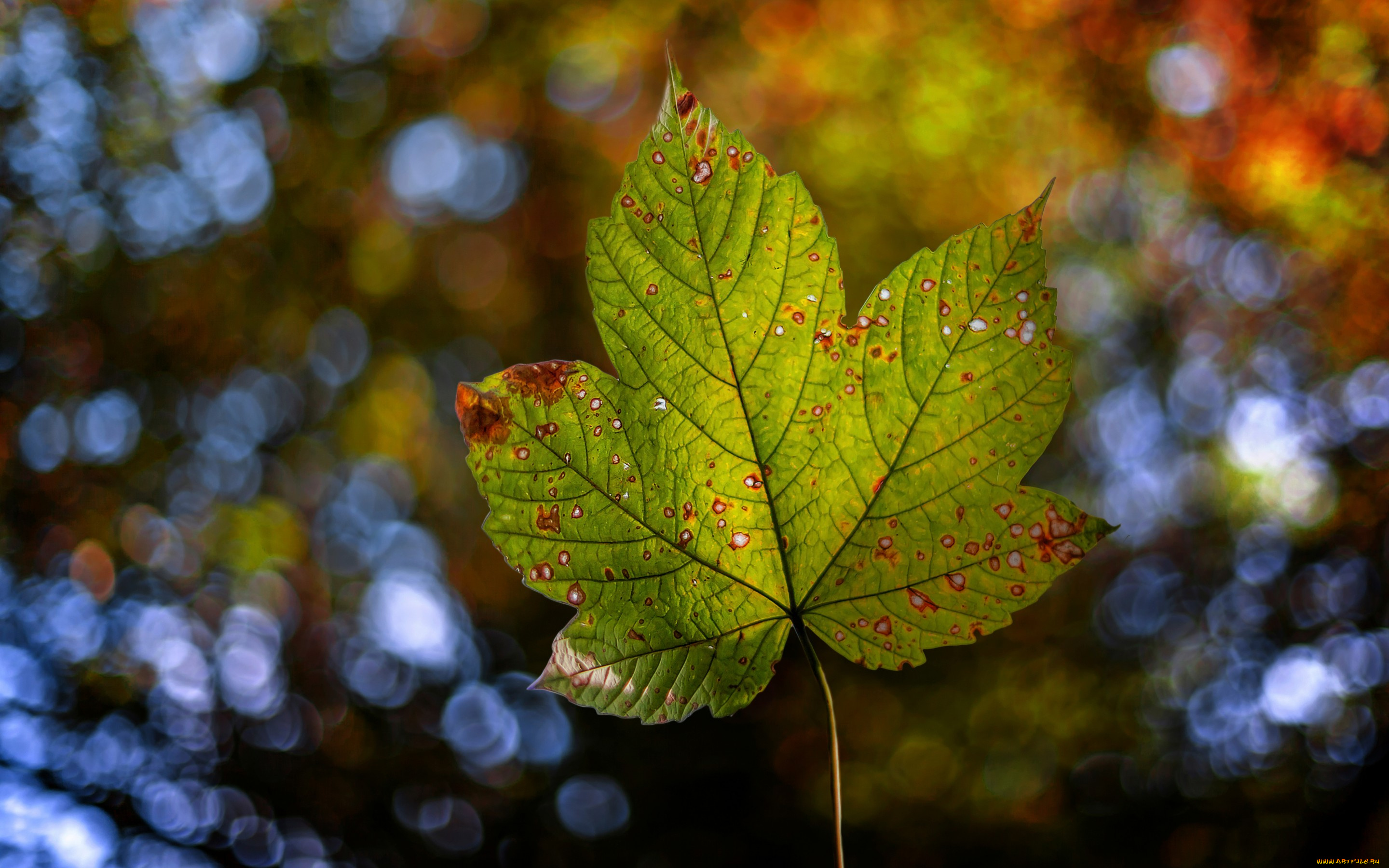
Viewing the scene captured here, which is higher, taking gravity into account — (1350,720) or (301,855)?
(1350,720)

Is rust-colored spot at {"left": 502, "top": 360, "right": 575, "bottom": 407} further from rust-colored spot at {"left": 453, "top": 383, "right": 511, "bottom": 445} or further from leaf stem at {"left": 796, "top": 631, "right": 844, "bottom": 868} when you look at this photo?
leaf stem at {"left": 796, "top": 631, "right": 844, "bottom": 868}

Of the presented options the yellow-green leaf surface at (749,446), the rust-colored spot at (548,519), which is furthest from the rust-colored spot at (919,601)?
the rust-colored spot at (548,519)

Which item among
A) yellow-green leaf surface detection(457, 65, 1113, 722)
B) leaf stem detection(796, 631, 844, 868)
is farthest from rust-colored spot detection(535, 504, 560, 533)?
leaf stem detection(796, 631, 844, 868)

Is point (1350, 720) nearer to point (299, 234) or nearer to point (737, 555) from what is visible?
point (737, 555)

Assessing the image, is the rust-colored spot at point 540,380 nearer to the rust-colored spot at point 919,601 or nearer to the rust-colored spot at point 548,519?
the rust-colored spot at point 548,519

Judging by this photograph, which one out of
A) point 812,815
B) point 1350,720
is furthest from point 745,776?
point 1350,720

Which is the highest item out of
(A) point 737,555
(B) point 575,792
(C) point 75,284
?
(C) point 75,284
